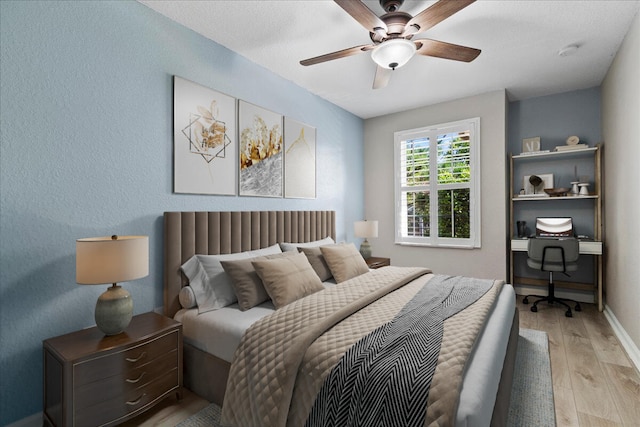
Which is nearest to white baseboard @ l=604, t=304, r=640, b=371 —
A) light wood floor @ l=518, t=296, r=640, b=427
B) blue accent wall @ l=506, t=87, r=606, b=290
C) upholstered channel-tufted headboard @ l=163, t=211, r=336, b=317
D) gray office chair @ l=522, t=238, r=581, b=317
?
light wood floor @ l=518, t=296, r=640, b=427

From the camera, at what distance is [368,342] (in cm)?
148

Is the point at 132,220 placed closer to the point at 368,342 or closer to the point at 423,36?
the point at 368,342

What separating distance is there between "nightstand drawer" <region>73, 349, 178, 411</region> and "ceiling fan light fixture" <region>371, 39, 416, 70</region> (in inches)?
92.7

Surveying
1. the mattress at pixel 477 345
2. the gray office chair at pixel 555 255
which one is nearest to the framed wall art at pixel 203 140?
the mattress at pixel 477 345

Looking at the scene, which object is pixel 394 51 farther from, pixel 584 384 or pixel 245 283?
pixel 584 384

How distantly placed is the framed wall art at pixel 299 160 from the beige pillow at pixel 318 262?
774mm

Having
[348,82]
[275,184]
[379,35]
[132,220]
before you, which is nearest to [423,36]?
[379,35]

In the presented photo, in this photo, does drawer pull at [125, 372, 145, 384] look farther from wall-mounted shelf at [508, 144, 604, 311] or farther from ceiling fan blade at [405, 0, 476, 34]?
wall-mounted shelf at [508, 144, 604, 311]

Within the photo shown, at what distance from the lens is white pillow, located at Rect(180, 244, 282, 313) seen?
2221 mm

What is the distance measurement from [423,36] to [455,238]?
2627mm

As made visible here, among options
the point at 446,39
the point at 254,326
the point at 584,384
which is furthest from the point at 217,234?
the point at 584,384

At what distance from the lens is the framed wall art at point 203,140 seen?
2438 millimetres

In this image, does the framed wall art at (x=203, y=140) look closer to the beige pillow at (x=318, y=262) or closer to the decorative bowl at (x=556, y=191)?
the beige pillow at (x=318, y=262)

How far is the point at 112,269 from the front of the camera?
1.64m
